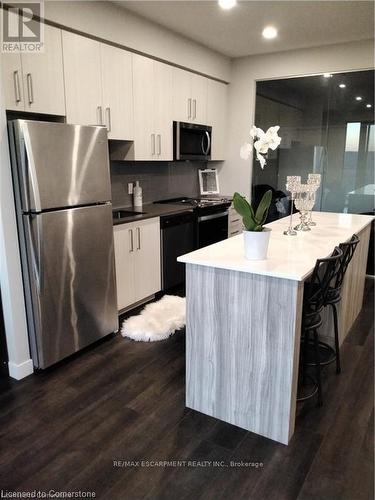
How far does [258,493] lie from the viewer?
5.59 ft


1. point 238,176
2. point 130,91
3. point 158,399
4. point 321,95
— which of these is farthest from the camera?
point 238,176

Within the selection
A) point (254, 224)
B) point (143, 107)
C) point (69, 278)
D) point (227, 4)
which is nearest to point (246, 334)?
point (254, 224)

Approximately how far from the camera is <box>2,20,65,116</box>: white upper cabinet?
8.17 feet

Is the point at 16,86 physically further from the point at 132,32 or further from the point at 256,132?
the point at 256,132

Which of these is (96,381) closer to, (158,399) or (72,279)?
(158,399)

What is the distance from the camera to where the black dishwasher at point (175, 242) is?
154 inches

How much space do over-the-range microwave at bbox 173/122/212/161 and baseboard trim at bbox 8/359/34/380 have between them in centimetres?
266

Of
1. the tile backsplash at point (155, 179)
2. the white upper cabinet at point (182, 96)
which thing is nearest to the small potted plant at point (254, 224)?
the tile backsplash at point (155, 179)

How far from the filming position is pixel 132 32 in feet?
11.4

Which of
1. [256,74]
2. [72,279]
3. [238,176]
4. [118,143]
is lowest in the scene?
[72,279]

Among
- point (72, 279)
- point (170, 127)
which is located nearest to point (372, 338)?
point (72, 279)

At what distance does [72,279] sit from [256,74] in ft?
12.3

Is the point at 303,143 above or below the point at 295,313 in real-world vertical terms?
above

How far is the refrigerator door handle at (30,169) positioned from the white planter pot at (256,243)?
4.37ft
